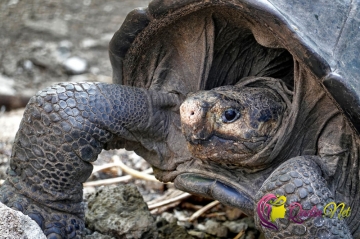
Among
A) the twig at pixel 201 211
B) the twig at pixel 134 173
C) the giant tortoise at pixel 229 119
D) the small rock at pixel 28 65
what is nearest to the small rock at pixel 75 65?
the small rock at pixel 28 65

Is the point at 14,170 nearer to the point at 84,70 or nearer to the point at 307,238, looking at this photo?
the point at 307,238

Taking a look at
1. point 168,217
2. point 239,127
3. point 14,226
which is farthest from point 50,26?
point 14,226

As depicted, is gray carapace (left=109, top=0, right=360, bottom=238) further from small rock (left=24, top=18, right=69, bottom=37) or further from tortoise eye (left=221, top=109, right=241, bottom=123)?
small rock (left=24, top=18, right=69, bottom=37)

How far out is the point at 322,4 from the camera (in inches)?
93.0

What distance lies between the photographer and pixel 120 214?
2824 mm

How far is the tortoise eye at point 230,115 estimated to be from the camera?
99.3 inches

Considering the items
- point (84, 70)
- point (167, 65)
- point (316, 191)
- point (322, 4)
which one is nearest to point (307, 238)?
point (316, 191)

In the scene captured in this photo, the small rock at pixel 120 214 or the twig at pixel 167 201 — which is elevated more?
the small rock at pixel 120 214

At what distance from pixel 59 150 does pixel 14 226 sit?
562 millimetres

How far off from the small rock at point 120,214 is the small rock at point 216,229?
1.30 feet

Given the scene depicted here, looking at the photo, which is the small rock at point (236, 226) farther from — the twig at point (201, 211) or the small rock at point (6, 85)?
the small rock at point (6, 85)

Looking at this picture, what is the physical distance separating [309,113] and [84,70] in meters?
3.83

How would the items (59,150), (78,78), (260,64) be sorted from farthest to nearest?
(78,78), (260,64), (59,150)

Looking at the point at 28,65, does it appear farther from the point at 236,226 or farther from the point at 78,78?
the point at 236,226
